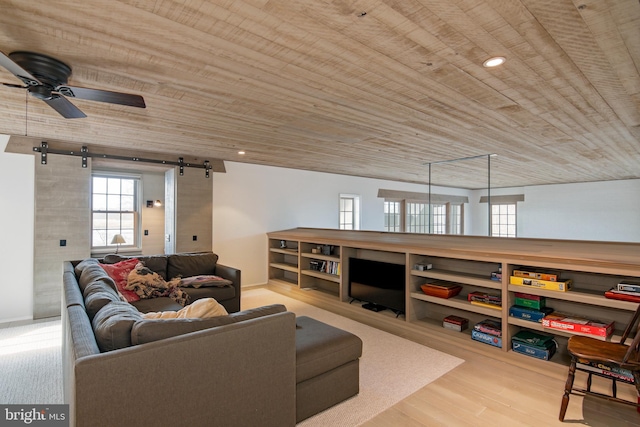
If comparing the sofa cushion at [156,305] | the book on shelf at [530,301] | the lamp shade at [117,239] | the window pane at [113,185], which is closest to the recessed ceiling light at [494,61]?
the book on shelf at [530,301]

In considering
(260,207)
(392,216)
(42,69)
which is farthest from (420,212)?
(42,69)

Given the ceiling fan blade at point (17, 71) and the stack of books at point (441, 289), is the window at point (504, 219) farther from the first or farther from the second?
the ceiling fan blade at point (17, 71)

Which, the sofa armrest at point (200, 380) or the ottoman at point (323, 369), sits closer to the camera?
the sofa armrest at point (200, 380)

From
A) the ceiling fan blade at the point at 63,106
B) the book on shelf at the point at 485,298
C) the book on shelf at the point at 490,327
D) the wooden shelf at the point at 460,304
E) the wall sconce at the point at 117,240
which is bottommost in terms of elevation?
the book on shelf at the point at 490,327

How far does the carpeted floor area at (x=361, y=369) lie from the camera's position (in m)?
2.35

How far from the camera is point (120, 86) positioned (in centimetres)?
251

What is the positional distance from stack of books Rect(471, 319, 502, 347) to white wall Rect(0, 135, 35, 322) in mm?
5527

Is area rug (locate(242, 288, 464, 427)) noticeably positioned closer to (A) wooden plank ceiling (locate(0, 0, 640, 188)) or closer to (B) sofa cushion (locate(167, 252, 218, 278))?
(B) sofa cushion (locate(167, 252, 218, 278))

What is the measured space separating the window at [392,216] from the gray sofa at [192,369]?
6.72m

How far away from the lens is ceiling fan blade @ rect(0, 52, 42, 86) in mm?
1613

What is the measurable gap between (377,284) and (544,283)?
1888mm

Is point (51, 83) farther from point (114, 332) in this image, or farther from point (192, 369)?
point (192, 369)

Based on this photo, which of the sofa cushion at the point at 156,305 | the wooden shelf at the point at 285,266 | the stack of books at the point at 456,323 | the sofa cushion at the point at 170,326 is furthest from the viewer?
the wooden shelf at the point at 285,266

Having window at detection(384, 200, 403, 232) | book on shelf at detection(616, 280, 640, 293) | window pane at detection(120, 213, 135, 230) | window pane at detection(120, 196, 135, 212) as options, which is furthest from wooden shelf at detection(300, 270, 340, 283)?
window at detection(384, 200, 403, 232)
